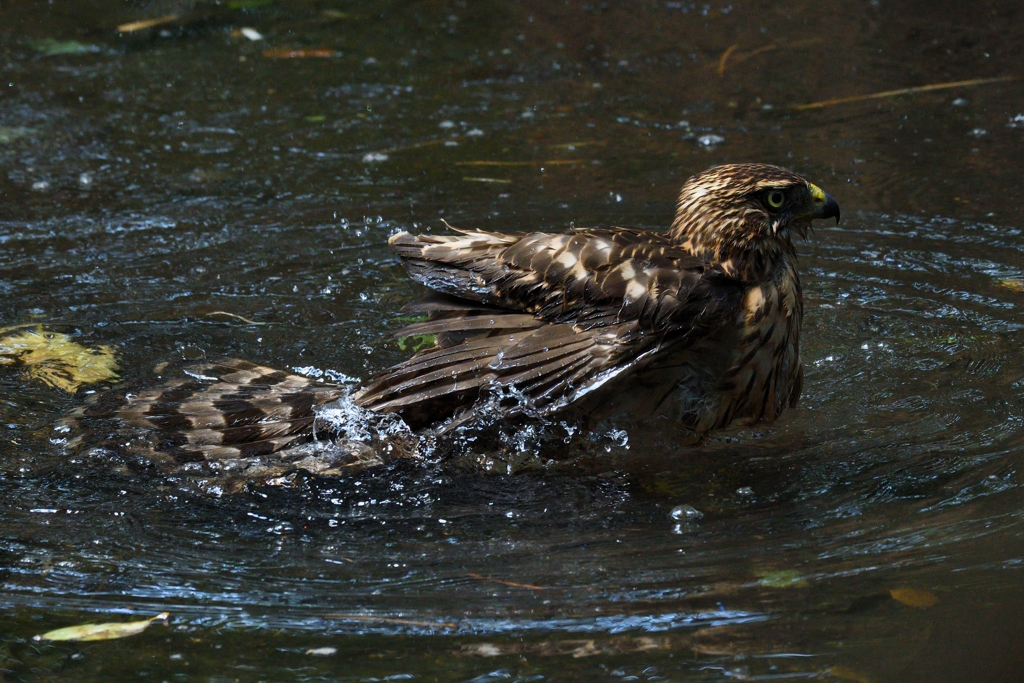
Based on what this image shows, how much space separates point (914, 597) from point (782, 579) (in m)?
0.39

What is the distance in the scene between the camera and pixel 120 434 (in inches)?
190

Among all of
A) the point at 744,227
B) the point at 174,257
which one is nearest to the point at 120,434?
the point at 174,257

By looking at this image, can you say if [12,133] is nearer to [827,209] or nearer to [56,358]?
[56,358]

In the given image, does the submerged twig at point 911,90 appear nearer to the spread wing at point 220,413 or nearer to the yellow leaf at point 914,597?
the spread wing at point 220,413

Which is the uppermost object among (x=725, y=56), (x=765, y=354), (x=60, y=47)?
(x=60, y=47)

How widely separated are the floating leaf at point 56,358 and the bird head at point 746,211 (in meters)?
2.78

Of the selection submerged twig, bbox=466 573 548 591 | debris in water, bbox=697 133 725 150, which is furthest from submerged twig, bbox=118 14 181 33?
submerged twig, bbox=466 573 548 591

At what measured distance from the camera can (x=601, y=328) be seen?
4.45 metres

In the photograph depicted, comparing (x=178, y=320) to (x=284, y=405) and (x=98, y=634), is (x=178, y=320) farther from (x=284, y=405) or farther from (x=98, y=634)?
(x=98, y=634)

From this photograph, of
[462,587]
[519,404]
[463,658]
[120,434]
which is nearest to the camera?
[463,658]

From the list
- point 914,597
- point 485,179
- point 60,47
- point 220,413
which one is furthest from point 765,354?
point 60,47

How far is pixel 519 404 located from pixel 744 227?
3.88 feet

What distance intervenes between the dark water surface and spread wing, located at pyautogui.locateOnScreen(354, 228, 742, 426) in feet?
1.19

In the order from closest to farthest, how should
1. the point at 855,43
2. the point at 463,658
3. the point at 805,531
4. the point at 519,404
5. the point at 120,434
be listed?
the point at 463,658
the point at 805,531
the point at 519,404
the point at 120,434
the point at 855,43
